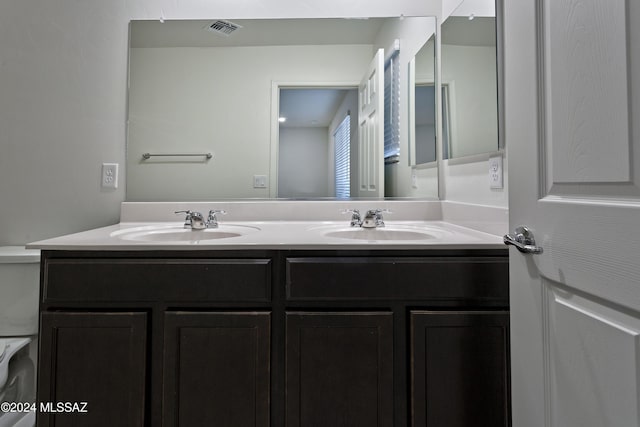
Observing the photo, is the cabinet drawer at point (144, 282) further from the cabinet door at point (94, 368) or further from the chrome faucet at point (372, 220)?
the chrome faucet at point (372, 220)

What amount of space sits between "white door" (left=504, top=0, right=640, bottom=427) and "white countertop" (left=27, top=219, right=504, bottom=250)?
302 mm

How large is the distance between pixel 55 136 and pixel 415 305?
166 cm

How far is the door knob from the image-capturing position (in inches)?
30.4

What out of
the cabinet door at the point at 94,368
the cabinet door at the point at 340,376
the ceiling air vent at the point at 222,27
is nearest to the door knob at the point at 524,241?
the cabinet door at the point at 340,376

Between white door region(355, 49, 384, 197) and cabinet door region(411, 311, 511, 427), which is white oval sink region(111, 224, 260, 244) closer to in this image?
white door region(355, 49, 384, 197)

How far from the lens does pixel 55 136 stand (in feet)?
5.12

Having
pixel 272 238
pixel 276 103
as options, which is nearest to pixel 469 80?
pixel 276 103

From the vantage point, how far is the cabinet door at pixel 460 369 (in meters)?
1.01

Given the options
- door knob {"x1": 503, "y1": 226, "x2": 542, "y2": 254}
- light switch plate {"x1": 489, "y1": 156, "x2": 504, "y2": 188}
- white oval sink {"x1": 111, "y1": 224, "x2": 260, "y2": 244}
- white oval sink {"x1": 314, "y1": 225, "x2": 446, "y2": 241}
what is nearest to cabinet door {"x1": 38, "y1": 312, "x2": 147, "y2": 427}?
white oval sink {"x1": 111, "y1": 224, "x2": 260, "y2": 244}

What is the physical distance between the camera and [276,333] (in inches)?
41.1

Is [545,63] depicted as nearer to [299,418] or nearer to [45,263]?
[299,418]

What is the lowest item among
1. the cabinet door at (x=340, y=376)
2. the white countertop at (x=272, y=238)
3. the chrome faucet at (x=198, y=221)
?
the cabinet door at (x=340, y=376)

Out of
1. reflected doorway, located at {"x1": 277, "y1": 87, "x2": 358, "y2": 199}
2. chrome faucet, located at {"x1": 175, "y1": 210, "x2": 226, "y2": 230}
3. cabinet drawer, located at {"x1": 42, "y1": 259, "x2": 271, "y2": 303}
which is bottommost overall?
cabinet drawer, located at {"x1": 42, "y1": 259, "x2": 271, "y2": 303}

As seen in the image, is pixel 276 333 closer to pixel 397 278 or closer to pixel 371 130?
pixel 397 278
